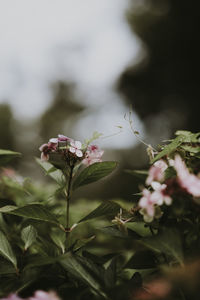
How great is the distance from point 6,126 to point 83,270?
17.2 metres

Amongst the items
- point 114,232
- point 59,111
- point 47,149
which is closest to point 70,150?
point 47,149

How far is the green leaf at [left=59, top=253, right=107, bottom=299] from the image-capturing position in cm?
64

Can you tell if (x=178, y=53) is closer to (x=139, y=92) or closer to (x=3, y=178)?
(x=139, y=92)

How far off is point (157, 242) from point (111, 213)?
23 cm

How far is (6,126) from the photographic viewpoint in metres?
16.9

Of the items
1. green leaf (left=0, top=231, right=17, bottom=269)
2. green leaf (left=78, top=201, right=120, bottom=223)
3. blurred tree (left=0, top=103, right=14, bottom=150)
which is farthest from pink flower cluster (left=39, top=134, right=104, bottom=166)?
blurred tree (left=0, top=103, right=14, bottom=150)

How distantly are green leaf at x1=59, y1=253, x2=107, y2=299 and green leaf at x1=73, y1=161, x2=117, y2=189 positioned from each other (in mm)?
248

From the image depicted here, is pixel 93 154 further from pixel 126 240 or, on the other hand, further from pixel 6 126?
pixel 6 126

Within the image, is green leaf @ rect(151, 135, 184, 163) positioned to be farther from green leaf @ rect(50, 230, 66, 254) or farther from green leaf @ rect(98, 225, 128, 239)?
green leaf @ rect(50, 230, 66, 254)

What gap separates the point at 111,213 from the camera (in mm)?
812

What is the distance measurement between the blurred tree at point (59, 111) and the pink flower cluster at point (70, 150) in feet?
49.0

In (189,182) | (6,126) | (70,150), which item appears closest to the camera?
(189,182)

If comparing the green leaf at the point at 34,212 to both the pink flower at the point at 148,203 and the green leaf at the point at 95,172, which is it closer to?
the green leaf at the point at 95,172

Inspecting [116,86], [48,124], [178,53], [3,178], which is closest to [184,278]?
[3,178]
